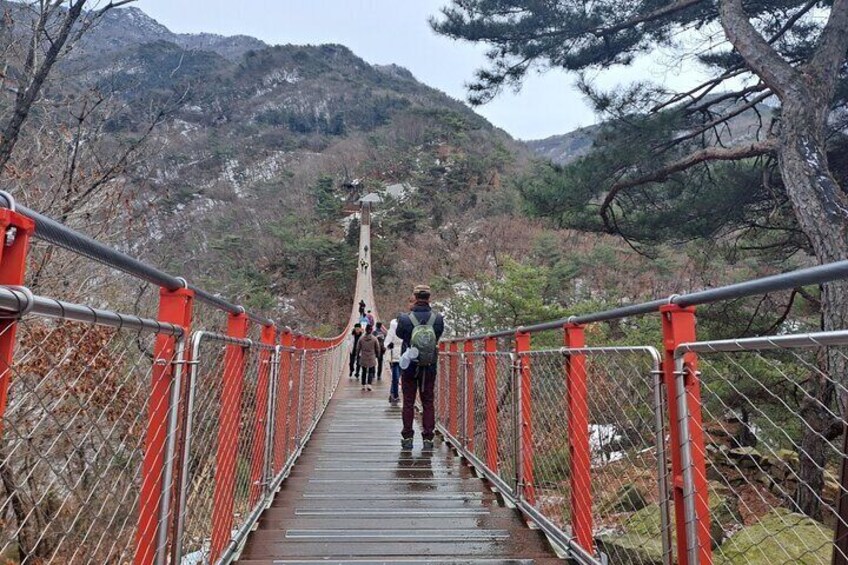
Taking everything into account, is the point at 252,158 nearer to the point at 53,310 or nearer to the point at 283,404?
the point at 283,404

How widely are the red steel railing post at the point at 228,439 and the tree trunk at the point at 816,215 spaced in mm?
3669

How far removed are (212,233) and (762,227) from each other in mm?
27121

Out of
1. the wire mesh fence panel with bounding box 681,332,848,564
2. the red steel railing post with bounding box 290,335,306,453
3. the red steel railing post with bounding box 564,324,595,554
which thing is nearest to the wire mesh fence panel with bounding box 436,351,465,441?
the red steel railing post with bounding box 290,335,306,453

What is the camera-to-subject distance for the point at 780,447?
5055mm

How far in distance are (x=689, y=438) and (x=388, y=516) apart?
5.53 feet

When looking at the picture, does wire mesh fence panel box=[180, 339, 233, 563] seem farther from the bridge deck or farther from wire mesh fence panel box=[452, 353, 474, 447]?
wire mesh fence panel box=[452, 353, 474, 447]

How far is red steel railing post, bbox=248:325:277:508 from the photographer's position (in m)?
2.57

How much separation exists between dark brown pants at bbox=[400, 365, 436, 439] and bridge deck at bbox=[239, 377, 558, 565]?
21cm

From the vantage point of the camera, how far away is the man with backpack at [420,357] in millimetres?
3938

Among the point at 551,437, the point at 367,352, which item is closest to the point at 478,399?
the point at 551,437

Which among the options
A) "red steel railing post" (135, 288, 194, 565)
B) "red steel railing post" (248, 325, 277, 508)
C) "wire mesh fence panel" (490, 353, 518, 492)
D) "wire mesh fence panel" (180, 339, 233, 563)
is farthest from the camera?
"wire mesh fence panel" (490, 353, 518, 492)

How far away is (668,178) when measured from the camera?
6078 mm

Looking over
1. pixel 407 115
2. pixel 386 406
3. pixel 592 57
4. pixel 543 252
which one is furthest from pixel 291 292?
pixel 407 115

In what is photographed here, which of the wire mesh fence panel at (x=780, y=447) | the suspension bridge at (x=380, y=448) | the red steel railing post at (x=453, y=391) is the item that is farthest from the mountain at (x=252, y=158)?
the wire mesh fence panel at (x=780, y=447)
